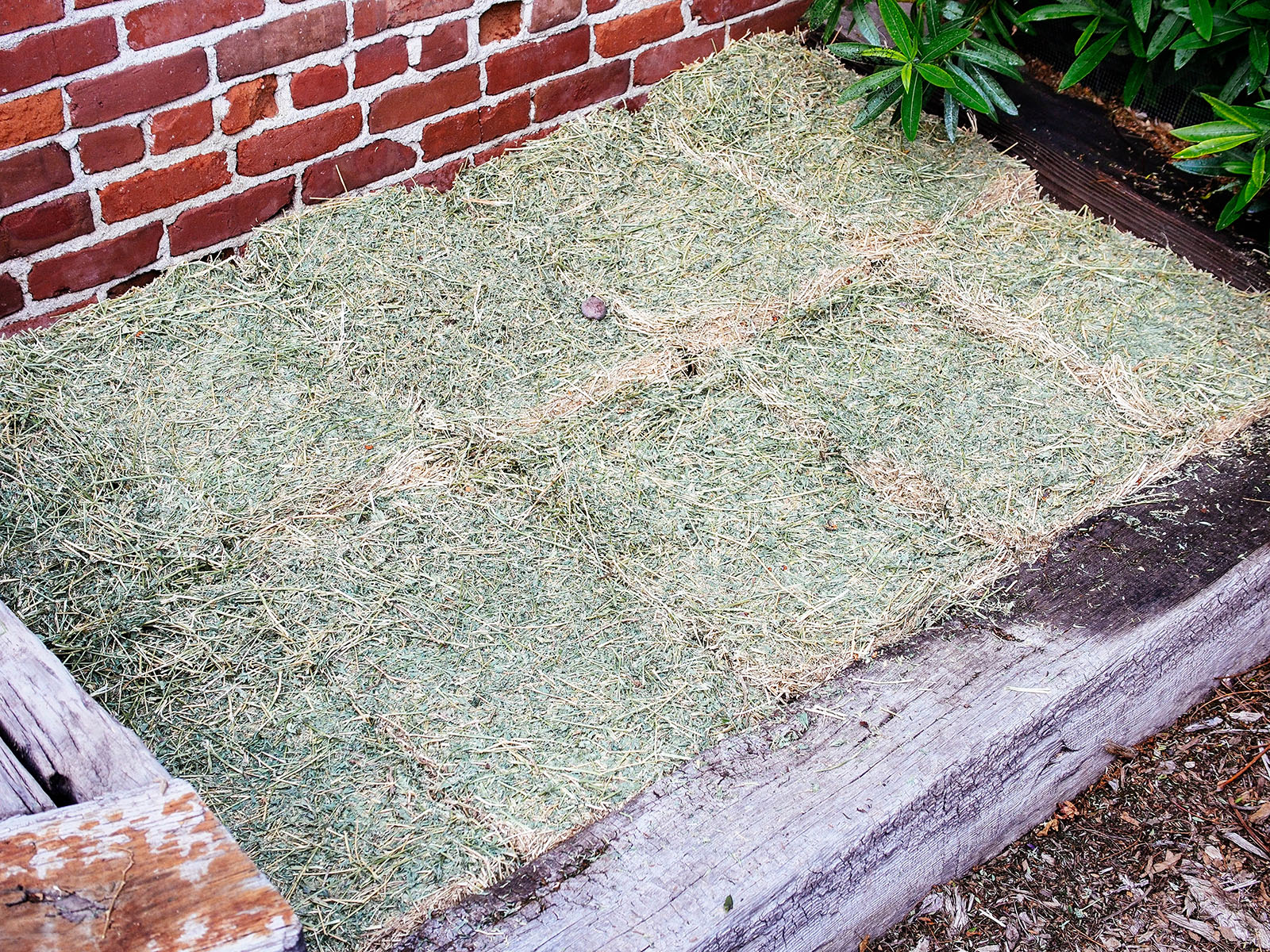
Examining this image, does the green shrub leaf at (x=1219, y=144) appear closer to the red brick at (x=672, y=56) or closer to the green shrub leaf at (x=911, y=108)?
the green shrub leaf at (x=911, y=108)

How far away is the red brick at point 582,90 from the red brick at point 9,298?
1.40m

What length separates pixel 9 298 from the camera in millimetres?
2443

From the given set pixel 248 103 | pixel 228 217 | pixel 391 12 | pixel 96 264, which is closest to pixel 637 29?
pixel 391 12

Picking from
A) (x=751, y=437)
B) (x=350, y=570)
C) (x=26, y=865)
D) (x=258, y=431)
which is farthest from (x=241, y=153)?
(x=26, y=865)

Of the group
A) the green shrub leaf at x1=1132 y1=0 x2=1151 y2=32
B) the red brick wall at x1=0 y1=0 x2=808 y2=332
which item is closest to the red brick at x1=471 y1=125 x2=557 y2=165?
the red brick wall at x1=0 y1=0 x2=808 y2=332

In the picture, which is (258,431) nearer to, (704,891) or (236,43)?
(236,43)

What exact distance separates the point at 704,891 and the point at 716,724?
33 cm

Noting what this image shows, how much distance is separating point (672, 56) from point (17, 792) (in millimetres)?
2715

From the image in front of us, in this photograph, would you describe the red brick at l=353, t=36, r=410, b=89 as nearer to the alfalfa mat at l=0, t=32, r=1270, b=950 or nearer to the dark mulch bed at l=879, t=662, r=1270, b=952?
the alfalfa mat at l=0, t=32, r=1270, b=950

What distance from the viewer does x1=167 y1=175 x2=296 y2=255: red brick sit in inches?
103

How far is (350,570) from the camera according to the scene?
210 cm

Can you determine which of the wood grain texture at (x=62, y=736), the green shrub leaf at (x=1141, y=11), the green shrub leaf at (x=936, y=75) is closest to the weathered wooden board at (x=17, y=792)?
the wood grain texture at (x=62, y=736)

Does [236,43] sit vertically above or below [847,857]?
above

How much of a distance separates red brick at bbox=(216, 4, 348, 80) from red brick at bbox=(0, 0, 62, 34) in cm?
34
